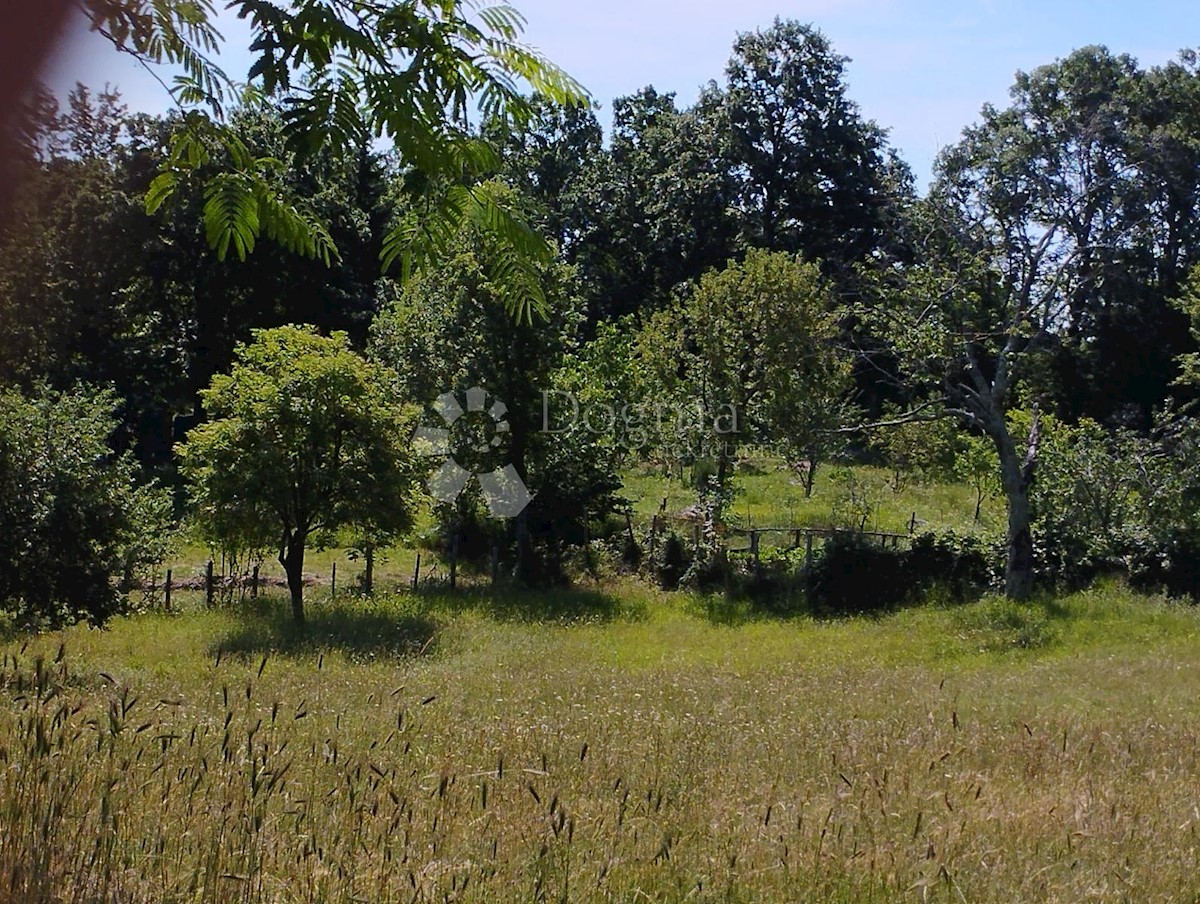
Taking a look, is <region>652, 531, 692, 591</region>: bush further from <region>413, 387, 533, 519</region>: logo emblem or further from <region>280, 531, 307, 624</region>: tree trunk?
<region>280, 531, 307, 624</region>: tree trunk

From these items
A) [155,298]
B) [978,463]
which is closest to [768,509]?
[978,463]

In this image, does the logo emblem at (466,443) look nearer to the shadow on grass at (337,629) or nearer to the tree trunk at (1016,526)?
the shadow on grass at (337,629)

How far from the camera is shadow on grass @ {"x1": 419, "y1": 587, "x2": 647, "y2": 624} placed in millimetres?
21250

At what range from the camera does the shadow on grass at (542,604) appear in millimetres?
21250

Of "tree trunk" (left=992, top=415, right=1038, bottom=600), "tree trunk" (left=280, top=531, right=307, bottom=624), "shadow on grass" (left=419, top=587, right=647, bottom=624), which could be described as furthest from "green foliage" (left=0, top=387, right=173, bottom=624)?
"tree trunk" (left=992, top=415, right=1038, bottom=600)

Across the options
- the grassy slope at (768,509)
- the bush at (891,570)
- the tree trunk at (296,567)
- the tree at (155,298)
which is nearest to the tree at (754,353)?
the grassy slope at (768,509)

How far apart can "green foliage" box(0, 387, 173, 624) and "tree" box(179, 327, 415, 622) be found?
1710 millimetres

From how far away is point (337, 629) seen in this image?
1858 cm

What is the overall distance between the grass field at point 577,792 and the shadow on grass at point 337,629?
442 centimetres

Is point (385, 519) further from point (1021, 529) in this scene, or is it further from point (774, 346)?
point (1021, 529)

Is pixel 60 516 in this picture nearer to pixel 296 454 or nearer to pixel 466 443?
pixel 296 454

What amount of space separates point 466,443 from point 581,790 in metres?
19.4

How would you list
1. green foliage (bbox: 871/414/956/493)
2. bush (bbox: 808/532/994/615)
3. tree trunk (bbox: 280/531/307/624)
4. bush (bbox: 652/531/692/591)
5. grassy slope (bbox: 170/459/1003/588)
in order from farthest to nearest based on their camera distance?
green foliage (bbox: 871/414/956/493) < grassy slope (bbox: 170/459/1003/588) < bush (bbox: 652/531/692/591) < bush (bbox: 808/532/994/615) < tree trunk (bbox: 280/531/307/624)

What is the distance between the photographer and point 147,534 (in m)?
18.9
